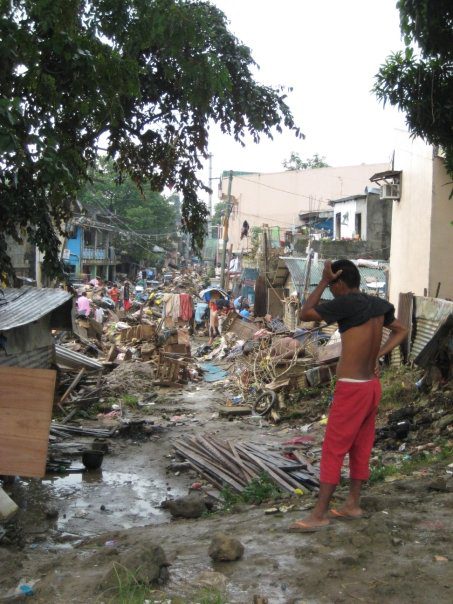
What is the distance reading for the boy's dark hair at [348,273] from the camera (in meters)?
4.43

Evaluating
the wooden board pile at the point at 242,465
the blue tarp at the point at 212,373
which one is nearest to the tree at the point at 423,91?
the wooden board pile at the point at 242,465

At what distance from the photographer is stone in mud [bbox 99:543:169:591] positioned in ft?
11.4

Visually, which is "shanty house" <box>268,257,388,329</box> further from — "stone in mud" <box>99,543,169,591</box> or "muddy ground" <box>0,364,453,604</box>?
"stone in mud" <box>99,543,169,591</box>

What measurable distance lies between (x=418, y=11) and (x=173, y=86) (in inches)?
153

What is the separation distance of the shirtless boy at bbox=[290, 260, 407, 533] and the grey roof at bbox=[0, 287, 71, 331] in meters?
4.57

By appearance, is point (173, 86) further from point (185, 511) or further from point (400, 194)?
point (400, 194)

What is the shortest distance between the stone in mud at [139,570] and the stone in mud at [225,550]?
1.06 feet

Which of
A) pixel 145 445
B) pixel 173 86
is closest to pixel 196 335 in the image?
pixel 145 445

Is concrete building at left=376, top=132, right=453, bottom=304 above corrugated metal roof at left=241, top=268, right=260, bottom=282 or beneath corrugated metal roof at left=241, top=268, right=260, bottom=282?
above

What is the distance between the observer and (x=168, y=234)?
179ft

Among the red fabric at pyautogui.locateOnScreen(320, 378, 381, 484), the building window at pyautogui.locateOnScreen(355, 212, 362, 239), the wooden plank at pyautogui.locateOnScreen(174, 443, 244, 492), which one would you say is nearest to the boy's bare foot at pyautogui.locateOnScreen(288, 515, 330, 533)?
the red fabric at pyautogui.locateOnScreen(320, 378, 381, 484)

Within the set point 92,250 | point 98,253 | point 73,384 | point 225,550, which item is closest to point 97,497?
point 225,550

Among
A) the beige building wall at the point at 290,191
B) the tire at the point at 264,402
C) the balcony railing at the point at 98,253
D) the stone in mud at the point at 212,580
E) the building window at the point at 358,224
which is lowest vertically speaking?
the tire at the point at 264,402

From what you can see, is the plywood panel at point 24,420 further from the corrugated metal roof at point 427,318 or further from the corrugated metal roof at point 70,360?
the corrugated metal roof at point 70,360
